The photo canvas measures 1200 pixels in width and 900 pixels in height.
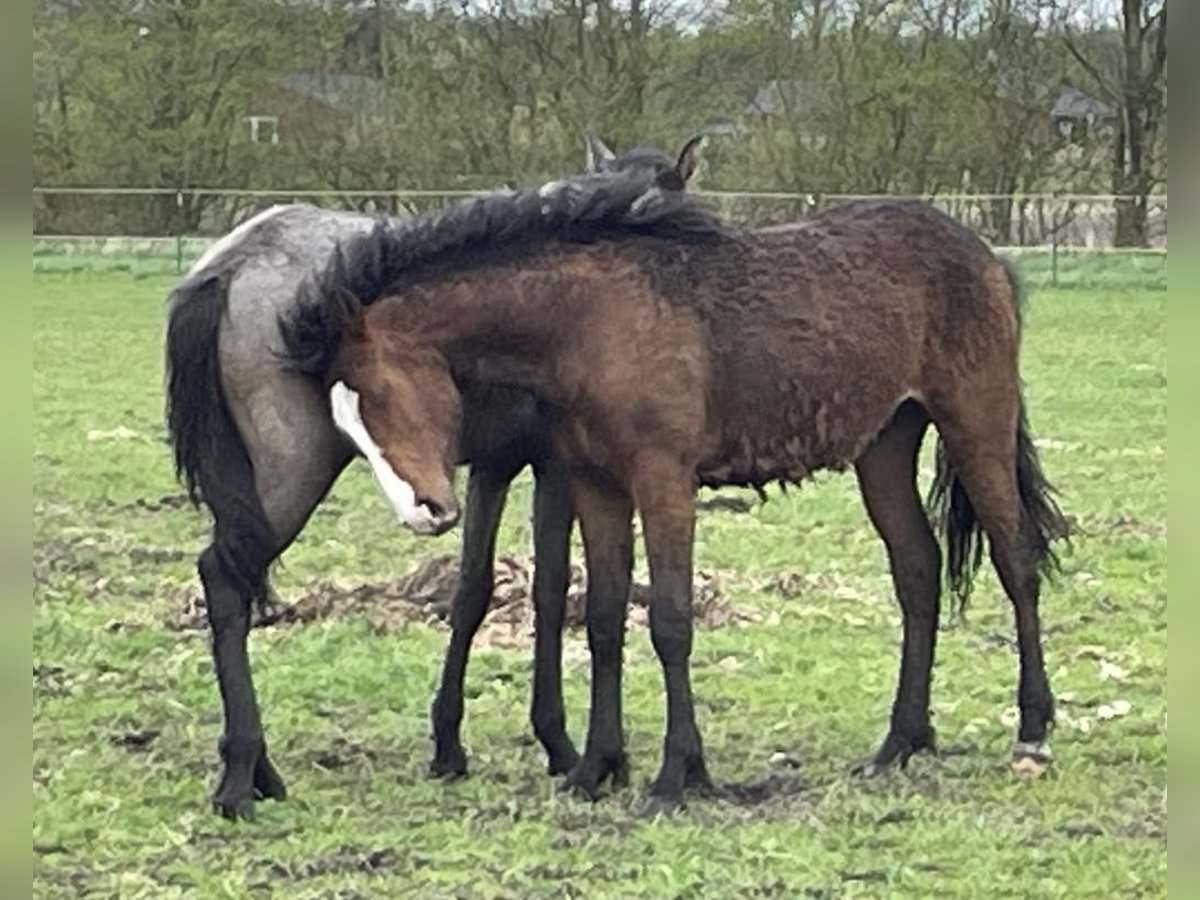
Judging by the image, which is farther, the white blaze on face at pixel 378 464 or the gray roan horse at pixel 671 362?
the gray roan horse at pixel 671 362

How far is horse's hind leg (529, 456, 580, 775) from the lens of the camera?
607 cm

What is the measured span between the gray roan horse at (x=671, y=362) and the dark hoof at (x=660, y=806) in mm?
12

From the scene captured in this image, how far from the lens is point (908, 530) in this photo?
646cm

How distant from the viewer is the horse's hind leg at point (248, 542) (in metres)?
5.59

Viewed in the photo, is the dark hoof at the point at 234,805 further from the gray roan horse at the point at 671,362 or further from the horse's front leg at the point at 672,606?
the horse's front leg at the point at 672,606

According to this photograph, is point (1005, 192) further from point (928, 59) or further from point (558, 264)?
point (558, 264)

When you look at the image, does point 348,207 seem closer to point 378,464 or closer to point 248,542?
point 248,542

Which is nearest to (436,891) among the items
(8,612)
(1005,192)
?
(8,612)

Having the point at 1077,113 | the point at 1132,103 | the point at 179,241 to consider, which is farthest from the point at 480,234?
the point at 1077,113

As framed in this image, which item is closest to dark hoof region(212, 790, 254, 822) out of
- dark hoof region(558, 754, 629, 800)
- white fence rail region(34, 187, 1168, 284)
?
dark hoof region(558, 754, 629, 800)


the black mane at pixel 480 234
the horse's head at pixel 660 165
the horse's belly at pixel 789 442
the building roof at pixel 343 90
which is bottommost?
the horse's belly at pixel 789 442

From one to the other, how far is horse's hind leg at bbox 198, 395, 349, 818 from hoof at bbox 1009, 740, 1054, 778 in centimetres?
229

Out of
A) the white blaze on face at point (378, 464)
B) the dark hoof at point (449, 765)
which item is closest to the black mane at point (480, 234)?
the white blaze on face at point (378, 464)

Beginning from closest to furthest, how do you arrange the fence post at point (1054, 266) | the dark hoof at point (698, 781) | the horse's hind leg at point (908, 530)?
the dark hoof at point (698, 781) < the horse's hind leg at point (908, 530) < the fence post at point (1054, 266)
